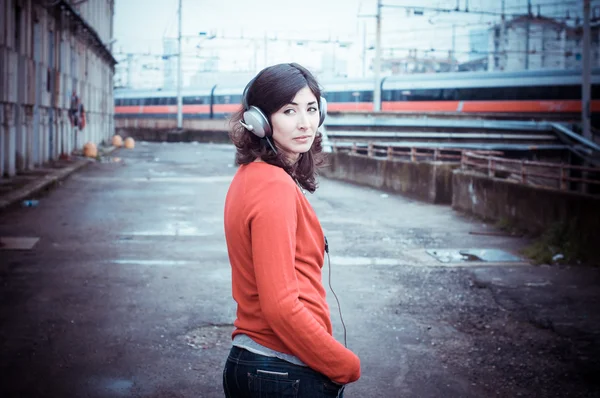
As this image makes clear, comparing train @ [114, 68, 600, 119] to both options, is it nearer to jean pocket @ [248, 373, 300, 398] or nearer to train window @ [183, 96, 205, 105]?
train window @ [183, 96, 205, 105]

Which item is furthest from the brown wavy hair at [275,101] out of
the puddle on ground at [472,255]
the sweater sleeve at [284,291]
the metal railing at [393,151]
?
the metal railing at [393,151]

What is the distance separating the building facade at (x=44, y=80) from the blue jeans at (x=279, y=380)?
17544mm

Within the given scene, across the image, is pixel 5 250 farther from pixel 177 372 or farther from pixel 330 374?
pixel 330 374

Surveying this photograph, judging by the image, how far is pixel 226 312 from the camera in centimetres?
679

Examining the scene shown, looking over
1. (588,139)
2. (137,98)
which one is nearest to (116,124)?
(137,98)

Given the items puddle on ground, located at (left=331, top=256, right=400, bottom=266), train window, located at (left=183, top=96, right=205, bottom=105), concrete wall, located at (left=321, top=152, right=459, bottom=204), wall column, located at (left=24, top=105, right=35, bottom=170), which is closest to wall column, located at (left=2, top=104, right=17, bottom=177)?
wall column, located at (left=24, top=105, right=35, bottom=170)

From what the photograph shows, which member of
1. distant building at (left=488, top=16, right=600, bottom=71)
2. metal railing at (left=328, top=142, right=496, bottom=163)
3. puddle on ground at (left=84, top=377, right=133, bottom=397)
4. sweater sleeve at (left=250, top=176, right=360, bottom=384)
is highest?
distant building at (left=488, top=16, right=600, bottom=71)

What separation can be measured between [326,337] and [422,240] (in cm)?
988

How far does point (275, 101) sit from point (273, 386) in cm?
88

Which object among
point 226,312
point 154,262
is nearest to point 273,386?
point 226,312

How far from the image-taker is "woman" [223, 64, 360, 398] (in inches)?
78.5

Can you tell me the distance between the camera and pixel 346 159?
24344mm

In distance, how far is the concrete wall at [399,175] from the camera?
17.4 m

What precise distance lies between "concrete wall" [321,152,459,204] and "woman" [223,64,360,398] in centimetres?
1263
